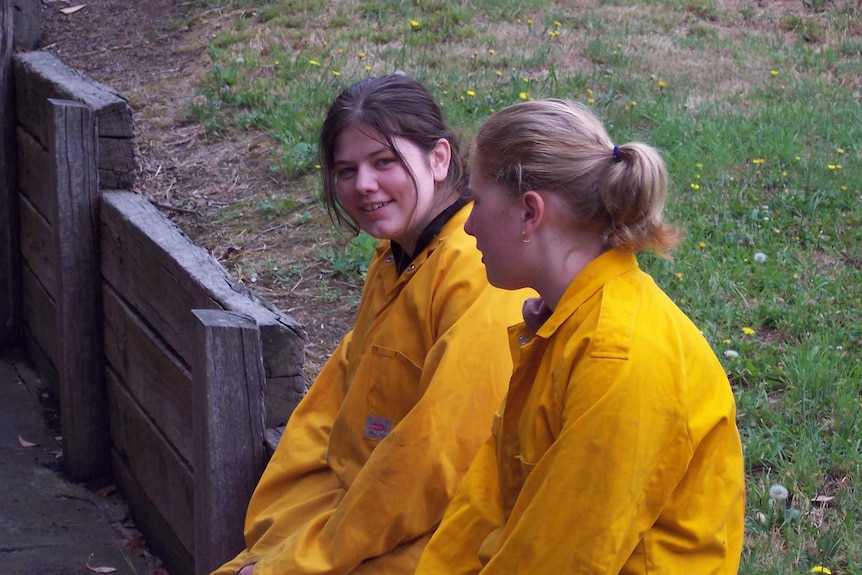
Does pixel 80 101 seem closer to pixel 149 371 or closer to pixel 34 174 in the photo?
pixel 34 174

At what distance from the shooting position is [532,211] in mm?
1881

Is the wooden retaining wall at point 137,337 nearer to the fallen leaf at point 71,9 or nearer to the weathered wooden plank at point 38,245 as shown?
the weathered wooden plank at point 38,245

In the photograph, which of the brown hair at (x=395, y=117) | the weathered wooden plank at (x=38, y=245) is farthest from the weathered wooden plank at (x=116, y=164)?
the brown hair at (x=395, y=117)

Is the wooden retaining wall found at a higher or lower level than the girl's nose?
lower

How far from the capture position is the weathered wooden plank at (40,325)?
4965mm

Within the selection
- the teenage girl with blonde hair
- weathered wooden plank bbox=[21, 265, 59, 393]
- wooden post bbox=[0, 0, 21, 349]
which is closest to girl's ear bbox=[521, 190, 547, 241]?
the teenage girl with blonde hair

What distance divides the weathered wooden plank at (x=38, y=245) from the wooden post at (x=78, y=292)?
17 cm

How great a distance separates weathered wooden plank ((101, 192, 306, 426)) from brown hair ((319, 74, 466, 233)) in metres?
0.61

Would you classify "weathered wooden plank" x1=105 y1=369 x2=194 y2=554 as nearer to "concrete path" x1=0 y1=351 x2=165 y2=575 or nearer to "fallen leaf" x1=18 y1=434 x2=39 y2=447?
"concrete path" x1=0 y1=351 x2=165 y2=575

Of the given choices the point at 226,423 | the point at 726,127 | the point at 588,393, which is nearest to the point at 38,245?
the point at 226,423

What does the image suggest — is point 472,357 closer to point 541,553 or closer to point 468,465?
point 468,465

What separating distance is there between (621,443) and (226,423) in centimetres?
160

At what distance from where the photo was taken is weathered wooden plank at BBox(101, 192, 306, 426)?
120 inches

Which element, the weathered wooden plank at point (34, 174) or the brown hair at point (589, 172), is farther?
the weathered wooden plank at point (34, 174)
